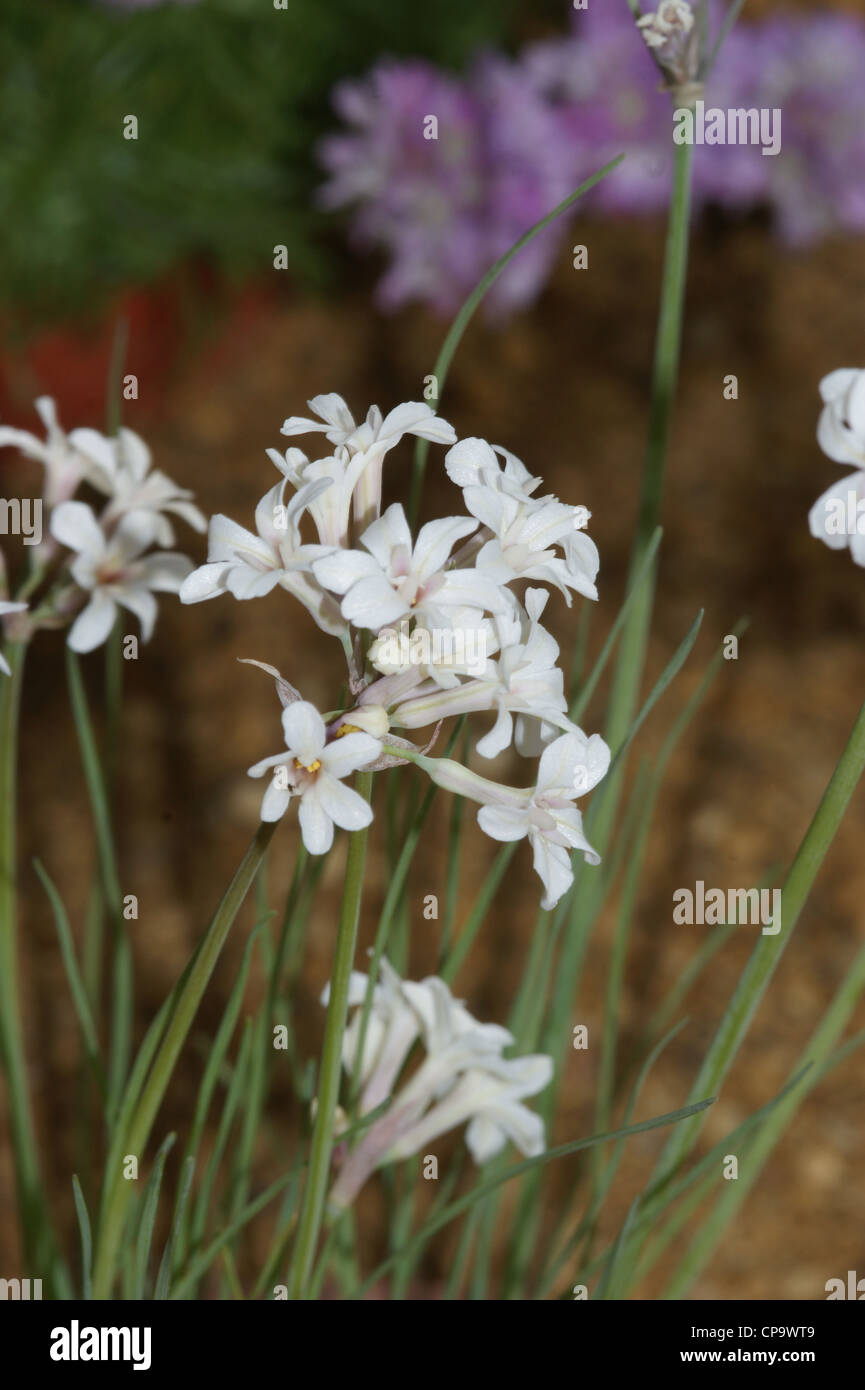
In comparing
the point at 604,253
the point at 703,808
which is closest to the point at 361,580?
the point at 703,808

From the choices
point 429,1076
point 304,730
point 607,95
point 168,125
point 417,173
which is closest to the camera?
point 304,730

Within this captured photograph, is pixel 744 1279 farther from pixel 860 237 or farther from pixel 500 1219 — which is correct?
pixel 860 237

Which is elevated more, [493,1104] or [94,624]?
[94,624]

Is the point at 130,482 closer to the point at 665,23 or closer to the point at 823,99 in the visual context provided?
the point at 665,23

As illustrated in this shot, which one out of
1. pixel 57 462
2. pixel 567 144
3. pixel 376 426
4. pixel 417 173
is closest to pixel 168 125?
pixel 417 173

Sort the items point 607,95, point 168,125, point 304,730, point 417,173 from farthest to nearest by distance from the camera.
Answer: point 168,125
point 417,173
point 607,95
point 304,730

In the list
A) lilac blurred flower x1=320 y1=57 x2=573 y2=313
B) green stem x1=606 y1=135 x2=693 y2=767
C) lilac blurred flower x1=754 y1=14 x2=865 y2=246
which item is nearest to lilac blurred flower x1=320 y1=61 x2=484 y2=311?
lilac blurred flower x1=320 y1=57 x2=573 y2=313

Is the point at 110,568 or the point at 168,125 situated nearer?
the point at 110,568
